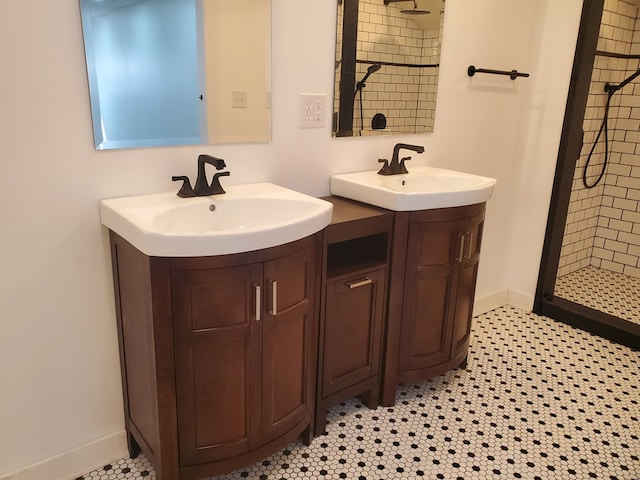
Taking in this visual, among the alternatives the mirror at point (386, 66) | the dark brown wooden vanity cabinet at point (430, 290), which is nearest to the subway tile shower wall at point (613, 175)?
the mirror at point (386, 66)

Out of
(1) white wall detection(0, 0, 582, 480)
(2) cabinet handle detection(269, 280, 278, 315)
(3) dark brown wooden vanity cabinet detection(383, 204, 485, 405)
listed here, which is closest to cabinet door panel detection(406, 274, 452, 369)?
(3) dark brown wooden vanity cabinet detection(383, 204, 485, 405)

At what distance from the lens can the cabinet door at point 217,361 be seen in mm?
1400

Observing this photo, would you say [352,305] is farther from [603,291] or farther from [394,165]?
[603,291]

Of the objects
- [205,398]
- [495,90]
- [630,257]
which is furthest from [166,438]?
[630,257]

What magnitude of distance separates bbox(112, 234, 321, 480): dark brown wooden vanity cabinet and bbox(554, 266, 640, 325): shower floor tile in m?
2.27

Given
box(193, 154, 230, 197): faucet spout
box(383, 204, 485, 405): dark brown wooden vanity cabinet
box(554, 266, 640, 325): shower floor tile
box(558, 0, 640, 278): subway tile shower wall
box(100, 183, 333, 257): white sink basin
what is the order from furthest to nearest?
1. box(558, 0, 640, 278): subway tile shower wall
2. box(554, 266, 640, 325): shower floor tile
3. box(383, 204, 485, 405): dark brown wooden vanity cabinet
4. box(193, 154, 230, 197): faucet spout
5. box(100, 183, 333, 257): white sink basin

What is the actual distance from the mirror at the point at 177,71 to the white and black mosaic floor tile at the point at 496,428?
3.85ft

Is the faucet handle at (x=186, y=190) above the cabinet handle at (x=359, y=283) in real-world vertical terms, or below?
above

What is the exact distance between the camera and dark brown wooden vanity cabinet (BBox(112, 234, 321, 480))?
139 centimetres

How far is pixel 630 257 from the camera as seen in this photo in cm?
363

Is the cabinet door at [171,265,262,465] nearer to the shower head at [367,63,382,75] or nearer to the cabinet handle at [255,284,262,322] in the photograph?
the cabinet handle at [255,284,262,322]

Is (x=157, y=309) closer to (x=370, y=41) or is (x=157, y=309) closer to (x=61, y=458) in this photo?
(x=61, y=458)

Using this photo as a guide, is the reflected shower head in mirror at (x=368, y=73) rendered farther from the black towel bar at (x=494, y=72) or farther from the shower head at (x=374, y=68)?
A: the black towel bar at (x=494, y=72)

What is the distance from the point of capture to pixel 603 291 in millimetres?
3406
